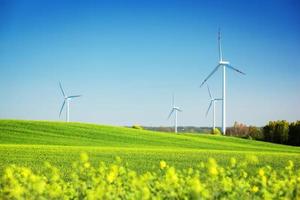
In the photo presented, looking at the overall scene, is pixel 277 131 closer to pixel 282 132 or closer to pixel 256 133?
pixel 282 132

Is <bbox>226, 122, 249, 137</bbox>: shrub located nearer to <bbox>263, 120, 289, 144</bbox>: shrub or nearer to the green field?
<bbox>263, 120, 289, 144</bbox>: shrub

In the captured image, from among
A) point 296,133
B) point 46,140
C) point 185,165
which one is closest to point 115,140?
point 46,140

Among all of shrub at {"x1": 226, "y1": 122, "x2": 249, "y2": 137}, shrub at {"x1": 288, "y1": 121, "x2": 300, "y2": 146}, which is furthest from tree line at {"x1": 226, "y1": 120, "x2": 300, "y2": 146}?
shrub at {"x1": 226, "y1": 122, "x2": 249, "y2": 137}

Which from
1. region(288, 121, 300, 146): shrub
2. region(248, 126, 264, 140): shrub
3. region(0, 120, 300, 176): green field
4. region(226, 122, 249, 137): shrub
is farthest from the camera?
region(226, 122, 249, 137): shrub

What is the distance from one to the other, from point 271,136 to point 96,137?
130ft

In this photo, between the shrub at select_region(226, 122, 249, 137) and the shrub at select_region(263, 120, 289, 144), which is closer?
the shrub at select_region(263, 120, 289, 144)

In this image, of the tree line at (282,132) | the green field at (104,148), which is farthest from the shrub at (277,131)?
the green field at (104,148)

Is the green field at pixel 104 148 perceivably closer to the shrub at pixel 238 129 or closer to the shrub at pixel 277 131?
the shrub at pixel 277 131

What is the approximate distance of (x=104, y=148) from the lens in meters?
26.7

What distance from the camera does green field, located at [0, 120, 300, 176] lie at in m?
20.8

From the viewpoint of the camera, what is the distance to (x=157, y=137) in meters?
46.3

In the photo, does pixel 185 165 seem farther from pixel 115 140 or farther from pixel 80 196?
pixel 115 140

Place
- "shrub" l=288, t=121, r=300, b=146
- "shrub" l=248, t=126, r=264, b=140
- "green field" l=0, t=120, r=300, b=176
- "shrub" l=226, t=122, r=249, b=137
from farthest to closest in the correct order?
"shrub" l=226, t=122, r=249, b=137 → "shrub" l=248, t=126, r=264, b=140 → "shrub" l=288, t=121, r=300, b=146 → "green field" l=0, t=120, r=300, b=176

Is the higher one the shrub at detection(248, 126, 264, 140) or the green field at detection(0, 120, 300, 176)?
the shrub at detection(248, 126, 264, 140)
